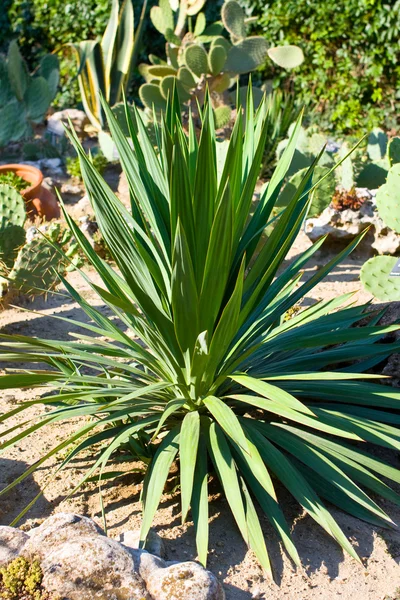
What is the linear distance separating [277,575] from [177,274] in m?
1.03

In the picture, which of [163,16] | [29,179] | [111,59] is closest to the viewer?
[29,179]

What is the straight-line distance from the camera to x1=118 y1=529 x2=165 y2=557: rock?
89.4 inches

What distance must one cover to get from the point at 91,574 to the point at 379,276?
98.4 inches

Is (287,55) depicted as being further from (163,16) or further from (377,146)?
(377,146)

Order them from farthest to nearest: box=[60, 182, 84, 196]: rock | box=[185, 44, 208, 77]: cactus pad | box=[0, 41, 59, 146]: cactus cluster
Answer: box=[0, 41, 59, 146]: cactus cluster → box=[60, 182, 84, 196]: rock → box=[185, 44, 208, 77]: cactus pad

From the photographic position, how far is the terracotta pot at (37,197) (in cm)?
583

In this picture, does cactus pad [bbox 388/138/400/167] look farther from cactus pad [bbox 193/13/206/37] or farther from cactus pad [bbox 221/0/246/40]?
cactus pad [bbox 193/13/206/37]

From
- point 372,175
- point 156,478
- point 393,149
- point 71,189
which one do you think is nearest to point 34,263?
point 156,478

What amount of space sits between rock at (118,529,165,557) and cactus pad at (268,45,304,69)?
556cm

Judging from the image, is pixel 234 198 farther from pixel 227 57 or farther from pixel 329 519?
pixel 227 57

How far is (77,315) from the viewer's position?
4.45 m

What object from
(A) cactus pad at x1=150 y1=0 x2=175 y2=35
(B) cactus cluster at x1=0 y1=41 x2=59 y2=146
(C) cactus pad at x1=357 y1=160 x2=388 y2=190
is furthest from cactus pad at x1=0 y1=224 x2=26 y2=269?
(A) cactus pad at x1=150 y1=0 x2=175 y2=35

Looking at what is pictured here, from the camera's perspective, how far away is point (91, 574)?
2.00m

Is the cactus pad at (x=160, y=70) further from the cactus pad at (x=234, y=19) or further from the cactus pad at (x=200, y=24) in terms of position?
the cactus pad at (x=234, y=19)
